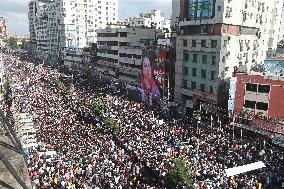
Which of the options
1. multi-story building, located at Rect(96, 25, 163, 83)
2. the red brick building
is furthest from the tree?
the red brick building

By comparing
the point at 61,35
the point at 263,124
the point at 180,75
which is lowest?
the point at 263,124

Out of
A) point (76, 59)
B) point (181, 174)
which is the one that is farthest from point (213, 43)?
point (76, 59)

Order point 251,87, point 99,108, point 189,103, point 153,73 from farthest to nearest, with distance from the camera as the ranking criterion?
1. point 153,73
2. point 189,103
3. point 99,108
4. point 251,87

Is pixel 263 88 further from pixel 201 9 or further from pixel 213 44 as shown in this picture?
pixel 201 9

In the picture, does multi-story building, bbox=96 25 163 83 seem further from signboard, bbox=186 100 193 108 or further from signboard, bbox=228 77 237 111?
signboard, bbox=228 77 237 111

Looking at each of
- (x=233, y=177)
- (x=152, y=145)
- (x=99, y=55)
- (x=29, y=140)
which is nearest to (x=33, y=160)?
(x=29, y=140)

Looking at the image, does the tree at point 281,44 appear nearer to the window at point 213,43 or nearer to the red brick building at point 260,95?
the window at point 213,43

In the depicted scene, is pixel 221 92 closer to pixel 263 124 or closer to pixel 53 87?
pixel 263 124
